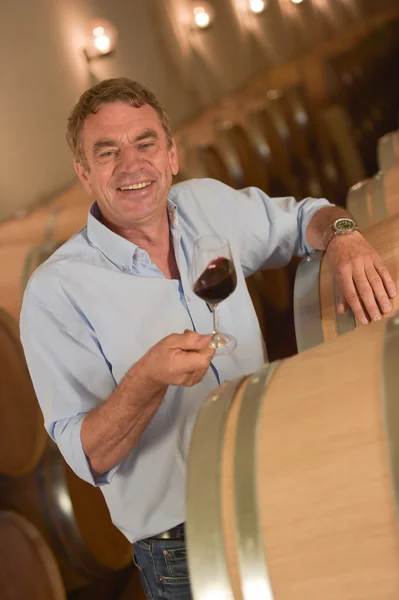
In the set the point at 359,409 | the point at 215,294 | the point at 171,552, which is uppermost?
the point at 215,294

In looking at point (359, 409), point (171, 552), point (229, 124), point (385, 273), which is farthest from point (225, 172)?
point (359, 409)

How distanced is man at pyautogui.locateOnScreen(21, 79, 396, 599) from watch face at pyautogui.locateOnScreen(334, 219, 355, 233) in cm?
2

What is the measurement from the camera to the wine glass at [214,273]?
1344mm

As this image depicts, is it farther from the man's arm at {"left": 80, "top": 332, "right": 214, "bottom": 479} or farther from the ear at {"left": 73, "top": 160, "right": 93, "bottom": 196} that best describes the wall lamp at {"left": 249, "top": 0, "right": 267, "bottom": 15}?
the man's arm at {"left": 80, "top": 332, "right": 214, "bottom": 479}

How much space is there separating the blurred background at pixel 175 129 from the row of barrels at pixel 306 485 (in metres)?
1.14

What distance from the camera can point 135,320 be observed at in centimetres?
149

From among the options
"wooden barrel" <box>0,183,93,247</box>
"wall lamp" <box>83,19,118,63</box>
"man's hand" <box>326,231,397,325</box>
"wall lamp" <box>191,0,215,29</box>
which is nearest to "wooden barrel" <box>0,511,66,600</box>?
"wooden barrel" <box>0,183,93,247</box>

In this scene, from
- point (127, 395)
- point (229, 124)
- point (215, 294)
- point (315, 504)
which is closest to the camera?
point (315, 504)

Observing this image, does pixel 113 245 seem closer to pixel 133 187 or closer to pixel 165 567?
pixel 133 187

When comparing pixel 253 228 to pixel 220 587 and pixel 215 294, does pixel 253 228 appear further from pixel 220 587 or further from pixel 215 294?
pixel 220 587

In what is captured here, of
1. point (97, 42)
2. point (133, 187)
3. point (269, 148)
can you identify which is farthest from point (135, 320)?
point (97, 42)

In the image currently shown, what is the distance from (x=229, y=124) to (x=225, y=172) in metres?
0.46

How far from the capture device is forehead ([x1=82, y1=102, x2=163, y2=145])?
157cm

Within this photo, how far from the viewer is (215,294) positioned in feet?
4.45
